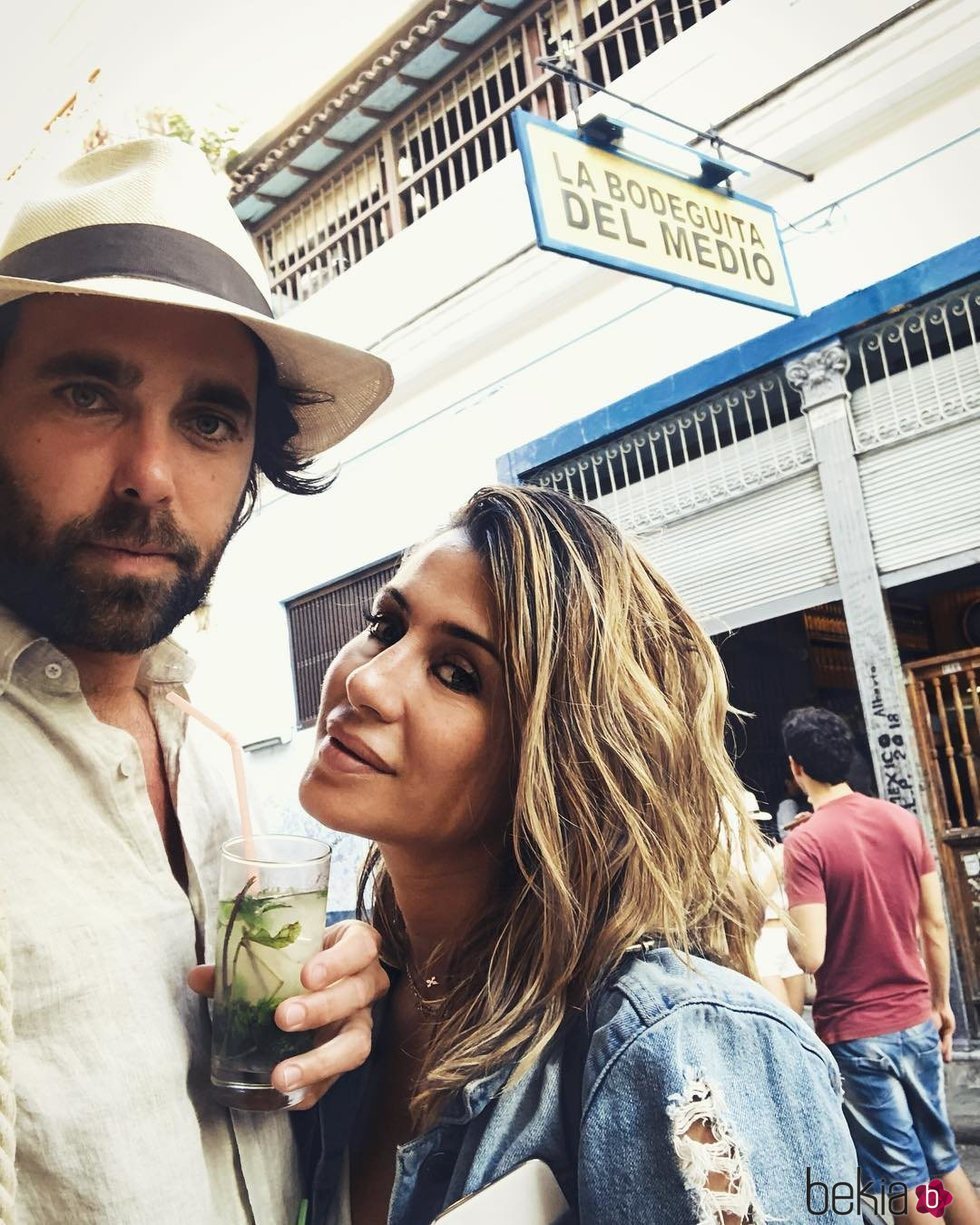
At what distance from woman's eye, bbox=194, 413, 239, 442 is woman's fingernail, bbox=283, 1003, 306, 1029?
2.01 ft

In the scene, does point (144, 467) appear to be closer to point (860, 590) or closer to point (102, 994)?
point (102, 994)

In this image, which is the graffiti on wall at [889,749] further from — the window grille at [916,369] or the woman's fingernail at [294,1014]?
the woman's fingernail at [294,1014]

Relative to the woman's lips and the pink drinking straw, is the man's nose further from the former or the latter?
the woman's lips

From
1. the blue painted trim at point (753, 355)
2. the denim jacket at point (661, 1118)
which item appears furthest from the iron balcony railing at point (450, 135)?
the denim jacket at point (661, 1118)

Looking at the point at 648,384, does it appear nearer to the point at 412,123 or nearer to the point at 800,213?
the point at 800,213

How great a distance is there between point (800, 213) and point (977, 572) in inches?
66.9

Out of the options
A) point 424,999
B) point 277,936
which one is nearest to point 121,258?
point 277,936

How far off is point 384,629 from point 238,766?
16.7 inches

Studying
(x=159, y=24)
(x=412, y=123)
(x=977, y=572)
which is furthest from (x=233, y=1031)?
(x=412, y=123)

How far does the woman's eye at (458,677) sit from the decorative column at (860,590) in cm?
287

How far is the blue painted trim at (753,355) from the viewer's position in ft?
11.7

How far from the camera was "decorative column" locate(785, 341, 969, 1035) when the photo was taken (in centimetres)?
365

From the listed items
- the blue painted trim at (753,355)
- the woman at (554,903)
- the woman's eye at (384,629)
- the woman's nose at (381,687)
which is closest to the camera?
the woman at (554,903)

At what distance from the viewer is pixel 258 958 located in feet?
3.10
